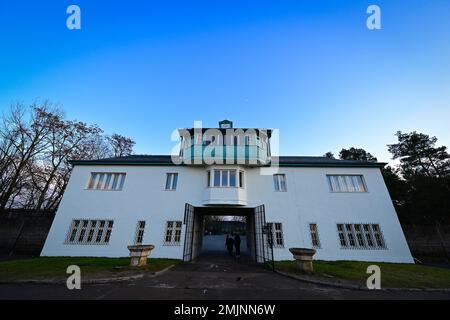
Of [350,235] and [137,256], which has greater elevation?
[350,235]

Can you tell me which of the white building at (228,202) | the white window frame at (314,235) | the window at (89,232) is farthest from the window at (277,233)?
the window at (89,232)

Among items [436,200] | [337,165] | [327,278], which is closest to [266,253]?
[327,278]

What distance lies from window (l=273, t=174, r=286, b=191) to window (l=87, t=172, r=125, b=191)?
44.0 feet

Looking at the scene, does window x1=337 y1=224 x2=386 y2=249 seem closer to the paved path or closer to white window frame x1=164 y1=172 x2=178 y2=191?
the paved path

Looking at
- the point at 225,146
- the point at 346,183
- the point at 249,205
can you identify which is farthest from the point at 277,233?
the point at 225,146

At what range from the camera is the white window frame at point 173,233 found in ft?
47.4

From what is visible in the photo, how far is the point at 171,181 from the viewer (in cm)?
1639

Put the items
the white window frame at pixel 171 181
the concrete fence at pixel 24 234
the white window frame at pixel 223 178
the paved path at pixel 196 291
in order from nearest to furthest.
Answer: the paved path at pixel 196 291, the white window frame at pixel 223 178, the white window frame at pixel 171 181, the concrete fence at pixel 24 234

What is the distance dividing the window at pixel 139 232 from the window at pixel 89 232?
220cm

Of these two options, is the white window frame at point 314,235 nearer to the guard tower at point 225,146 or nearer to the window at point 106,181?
the guard tower at point 225,146

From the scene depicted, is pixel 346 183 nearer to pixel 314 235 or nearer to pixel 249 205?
pixel 314 235

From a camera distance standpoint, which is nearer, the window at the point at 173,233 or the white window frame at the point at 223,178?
the window at the point at 173,233

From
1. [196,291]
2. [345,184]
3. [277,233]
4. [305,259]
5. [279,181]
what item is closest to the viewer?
[196,291]

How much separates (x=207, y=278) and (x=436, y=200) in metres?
24.1
